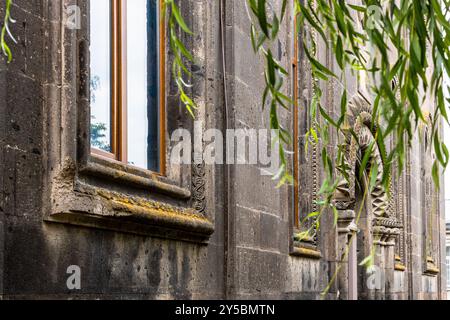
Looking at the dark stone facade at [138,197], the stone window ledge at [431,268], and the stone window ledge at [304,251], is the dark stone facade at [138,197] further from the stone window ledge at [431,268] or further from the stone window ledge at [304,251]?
the stone window ledge at [431,268]

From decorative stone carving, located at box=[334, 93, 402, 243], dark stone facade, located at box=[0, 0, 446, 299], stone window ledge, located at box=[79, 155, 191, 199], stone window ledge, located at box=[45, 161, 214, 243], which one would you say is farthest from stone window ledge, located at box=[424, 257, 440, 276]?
stone window ledge, located at box=[79, 155, 191, 199]

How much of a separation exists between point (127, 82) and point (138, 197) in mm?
751

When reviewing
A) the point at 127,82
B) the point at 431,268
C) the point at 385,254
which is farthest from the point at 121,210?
the point at 431,268

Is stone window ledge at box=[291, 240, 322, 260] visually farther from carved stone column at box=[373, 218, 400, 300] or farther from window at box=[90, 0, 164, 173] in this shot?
carved stone column at box=[373, 218, 400, 300]

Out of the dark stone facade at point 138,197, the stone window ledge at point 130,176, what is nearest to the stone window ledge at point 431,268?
the dark stone facade at point 138,197

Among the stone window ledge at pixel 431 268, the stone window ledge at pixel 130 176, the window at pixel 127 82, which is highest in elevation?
the window at pixel 127 82

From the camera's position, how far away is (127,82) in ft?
21.6

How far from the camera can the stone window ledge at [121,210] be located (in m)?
5.20

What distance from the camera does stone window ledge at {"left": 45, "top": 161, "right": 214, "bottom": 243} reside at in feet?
17.1

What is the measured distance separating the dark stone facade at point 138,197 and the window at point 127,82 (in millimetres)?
180

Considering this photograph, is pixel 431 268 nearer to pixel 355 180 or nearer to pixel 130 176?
→ pixel 355 180

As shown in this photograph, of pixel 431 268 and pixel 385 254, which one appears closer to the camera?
pixel 385 254
